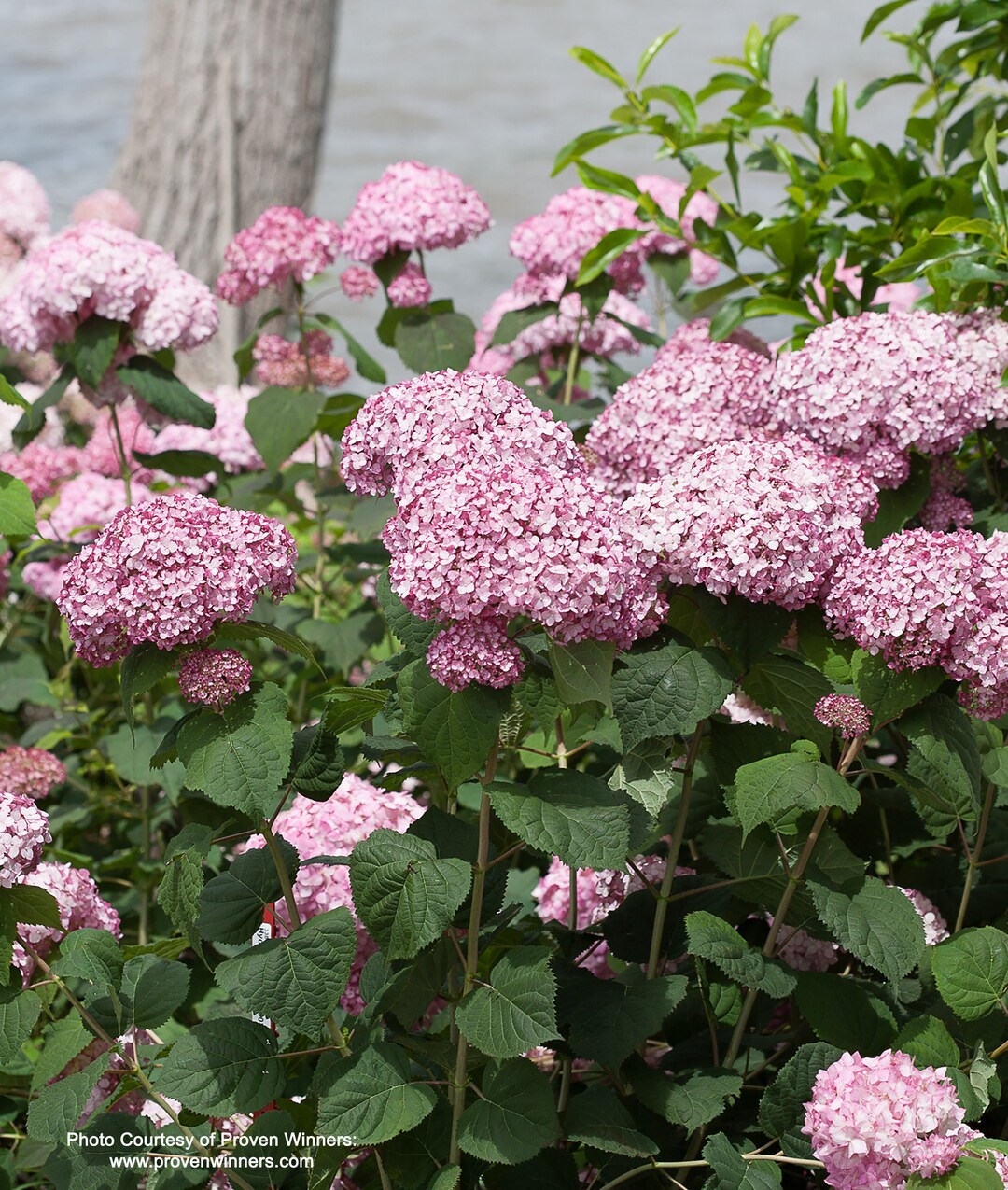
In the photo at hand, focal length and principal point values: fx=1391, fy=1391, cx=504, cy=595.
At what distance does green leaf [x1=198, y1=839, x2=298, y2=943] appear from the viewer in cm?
175

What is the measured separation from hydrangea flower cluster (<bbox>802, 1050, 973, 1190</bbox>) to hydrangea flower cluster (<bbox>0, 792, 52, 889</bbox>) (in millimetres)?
992

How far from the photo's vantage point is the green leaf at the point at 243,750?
155 centimetres

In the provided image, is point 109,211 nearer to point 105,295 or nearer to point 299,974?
point 105,295

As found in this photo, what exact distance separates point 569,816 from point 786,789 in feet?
0.89

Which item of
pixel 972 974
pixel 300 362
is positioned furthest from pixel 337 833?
pixel 300 362

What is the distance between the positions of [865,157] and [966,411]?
831 millimetres

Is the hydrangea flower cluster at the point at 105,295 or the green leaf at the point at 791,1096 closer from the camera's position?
the green leaf at the point at 791,1096

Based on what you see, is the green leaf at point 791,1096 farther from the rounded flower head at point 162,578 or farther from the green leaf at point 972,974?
the rounded flower head at point 162,578

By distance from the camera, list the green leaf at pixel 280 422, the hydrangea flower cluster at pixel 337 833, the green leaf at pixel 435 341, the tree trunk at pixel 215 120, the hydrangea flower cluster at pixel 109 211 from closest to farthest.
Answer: the hydrangea flower cluster at pixel 337 833 < the green leaf at pixel 435 341 < the green leaf at pixel 280 422 < the hydrangea flower cluster at pixel 109 211 < the tree trunk at pixel 215 120

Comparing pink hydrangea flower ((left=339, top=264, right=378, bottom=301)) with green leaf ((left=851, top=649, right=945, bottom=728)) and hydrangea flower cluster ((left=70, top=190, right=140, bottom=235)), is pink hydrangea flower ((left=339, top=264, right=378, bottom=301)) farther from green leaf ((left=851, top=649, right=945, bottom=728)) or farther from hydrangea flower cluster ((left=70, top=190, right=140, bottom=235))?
hydrangea flower cluster ((left=70, top=190, right=140, bottom=235))

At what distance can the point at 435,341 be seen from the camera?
300cm

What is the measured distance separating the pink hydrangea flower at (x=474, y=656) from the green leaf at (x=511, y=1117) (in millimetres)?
507

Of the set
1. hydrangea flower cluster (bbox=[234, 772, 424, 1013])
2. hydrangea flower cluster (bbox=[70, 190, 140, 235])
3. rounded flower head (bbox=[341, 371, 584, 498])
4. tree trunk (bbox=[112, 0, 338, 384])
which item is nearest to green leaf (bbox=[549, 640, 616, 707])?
rounded flower head (bbox=[341, 371, 584, 498])

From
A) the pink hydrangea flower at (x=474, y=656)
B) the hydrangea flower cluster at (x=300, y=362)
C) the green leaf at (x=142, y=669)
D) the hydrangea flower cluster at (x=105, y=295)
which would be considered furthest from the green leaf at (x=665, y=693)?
the hydrangea flower cluster at (x=300, y=362)
